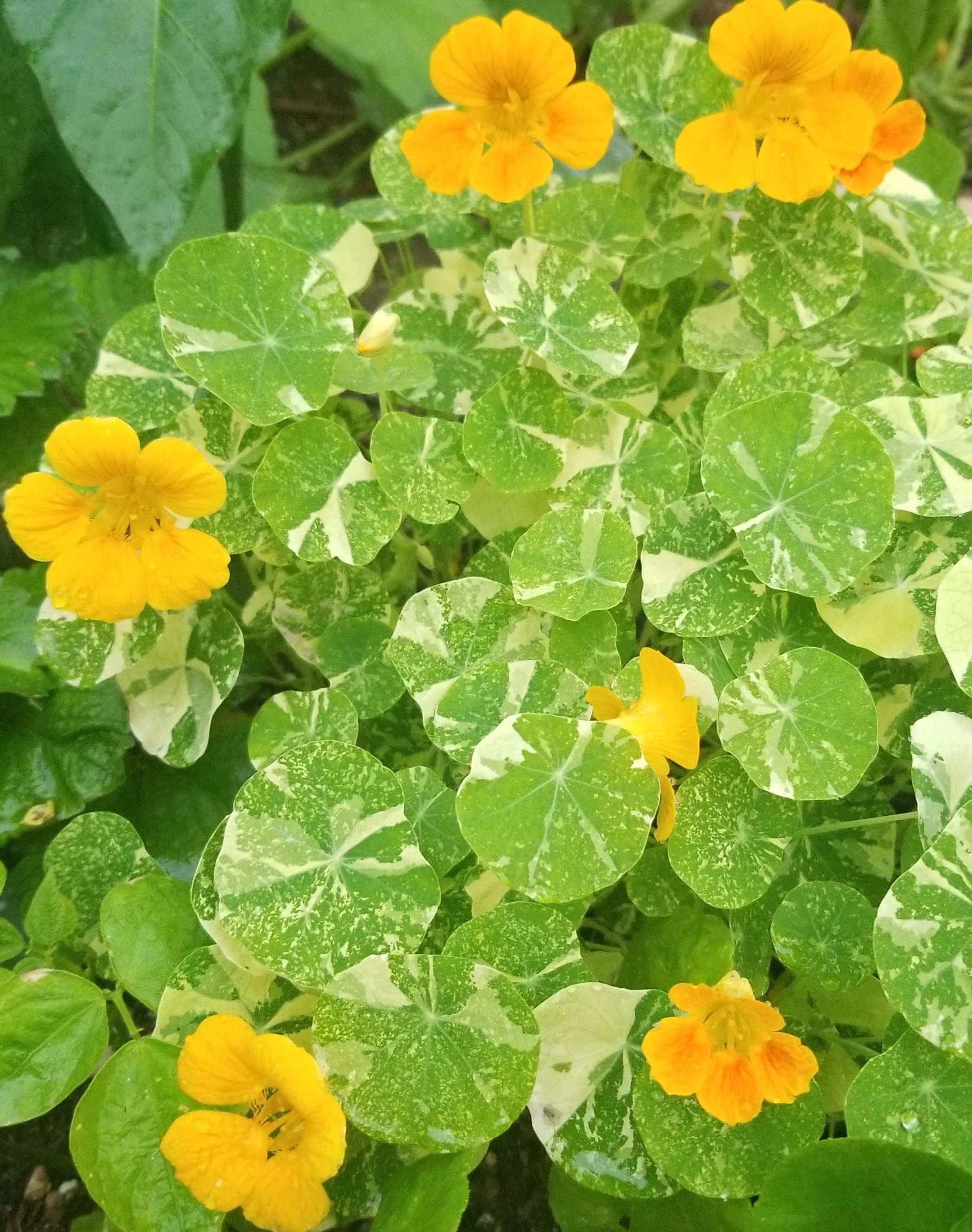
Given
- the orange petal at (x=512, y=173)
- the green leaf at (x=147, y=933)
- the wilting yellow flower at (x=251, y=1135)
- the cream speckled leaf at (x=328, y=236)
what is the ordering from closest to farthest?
the wilting yellow flower at (x=251, y=1135), the green leaf at (x=147, y=933), the orange petal at (x=512, y=173), the cream speckled leaf at (x=328, y=236)

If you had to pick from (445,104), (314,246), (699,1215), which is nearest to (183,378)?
(314,246)

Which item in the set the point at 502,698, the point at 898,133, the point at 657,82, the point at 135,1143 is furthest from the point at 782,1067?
the point at 657,82

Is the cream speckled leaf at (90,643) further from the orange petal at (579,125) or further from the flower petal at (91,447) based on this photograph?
the orange petal at (579,125)

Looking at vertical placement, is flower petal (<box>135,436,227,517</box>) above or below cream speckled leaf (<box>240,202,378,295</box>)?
below

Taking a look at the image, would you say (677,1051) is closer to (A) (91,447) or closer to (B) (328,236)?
(A) (91,447)

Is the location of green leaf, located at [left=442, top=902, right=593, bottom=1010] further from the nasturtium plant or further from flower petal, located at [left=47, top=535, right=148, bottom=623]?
flower petal, located at [left=47, top=535, right=148, bottom=623]

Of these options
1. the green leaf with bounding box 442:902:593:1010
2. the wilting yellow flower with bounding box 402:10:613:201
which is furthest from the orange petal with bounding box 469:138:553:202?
the green leaf with bounding box 442:902:593:1010

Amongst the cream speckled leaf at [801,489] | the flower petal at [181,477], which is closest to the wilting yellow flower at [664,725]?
the cream speckled leaf at [801,489]
